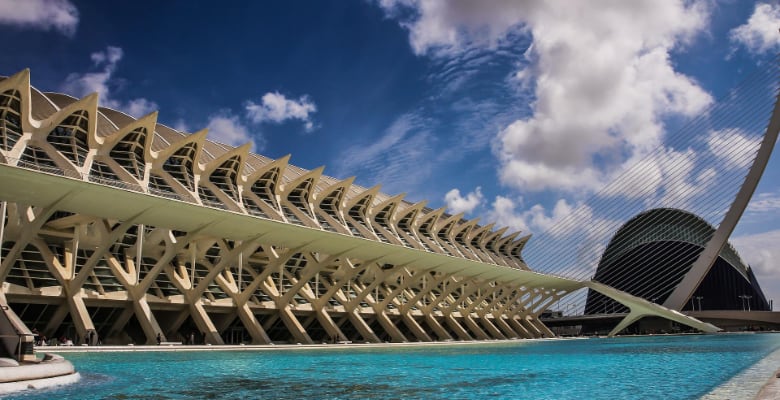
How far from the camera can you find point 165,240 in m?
29.2

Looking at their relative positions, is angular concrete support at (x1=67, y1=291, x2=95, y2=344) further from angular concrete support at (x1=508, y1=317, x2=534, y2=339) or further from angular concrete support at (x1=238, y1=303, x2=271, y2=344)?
angular concrete support at (x1=508, y1=317, x2=534, y2=339)

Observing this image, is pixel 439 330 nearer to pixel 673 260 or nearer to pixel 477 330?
pixel 477 330

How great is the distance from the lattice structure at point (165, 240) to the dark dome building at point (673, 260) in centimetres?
3668

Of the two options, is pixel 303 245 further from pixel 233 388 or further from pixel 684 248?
pixel 684 248

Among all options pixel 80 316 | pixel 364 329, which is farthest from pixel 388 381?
pixel 364 329

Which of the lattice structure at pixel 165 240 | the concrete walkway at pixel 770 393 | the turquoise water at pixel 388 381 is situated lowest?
the turquoise water at pixel 388 381

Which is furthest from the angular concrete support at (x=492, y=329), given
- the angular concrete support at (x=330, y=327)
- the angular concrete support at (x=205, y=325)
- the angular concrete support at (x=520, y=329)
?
the angular concrete support at (x=205, y=325)

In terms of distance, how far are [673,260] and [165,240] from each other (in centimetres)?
6721

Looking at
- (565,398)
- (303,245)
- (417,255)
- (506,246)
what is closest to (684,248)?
(506,246)

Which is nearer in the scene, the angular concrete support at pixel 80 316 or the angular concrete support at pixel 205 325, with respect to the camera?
the angular concrete support at pixel 80 316

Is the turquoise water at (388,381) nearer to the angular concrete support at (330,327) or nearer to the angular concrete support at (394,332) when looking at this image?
the angular concrete support at (330,327)

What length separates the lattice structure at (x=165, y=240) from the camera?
23422mm

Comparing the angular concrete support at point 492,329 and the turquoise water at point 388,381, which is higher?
the angular concrete support at point 492,329

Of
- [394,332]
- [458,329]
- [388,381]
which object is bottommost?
[388,381]
